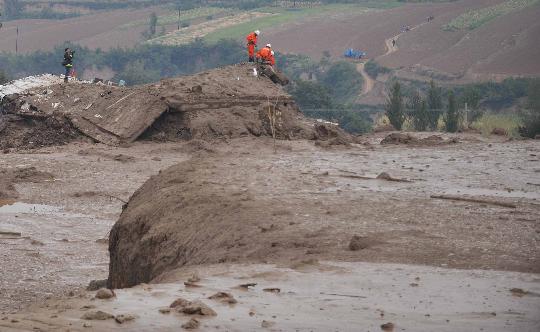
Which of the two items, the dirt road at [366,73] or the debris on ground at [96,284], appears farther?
the dirt road at [366,73]

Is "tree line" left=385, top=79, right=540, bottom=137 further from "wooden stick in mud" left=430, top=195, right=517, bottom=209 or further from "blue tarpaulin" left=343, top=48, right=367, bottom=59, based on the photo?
"blue tarpaulin" left=343, top=48, right=367, bottom=59

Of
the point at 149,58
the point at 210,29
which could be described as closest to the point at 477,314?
the point at 149,58

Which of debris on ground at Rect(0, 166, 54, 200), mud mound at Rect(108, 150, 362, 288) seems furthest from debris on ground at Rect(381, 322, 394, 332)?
debris on ground at Rect(0, 166, 54, 200)

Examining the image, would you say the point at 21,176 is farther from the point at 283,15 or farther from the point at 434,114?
the point at 283,15

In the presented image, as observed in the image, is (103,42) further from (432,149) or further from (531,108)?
(432,149)

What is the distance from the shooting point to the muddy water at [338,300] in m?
10.2

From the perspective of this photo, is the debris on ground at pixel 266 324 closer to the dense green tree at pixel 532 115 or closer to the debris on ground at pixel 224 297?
the debris on ground at pixel 224 297

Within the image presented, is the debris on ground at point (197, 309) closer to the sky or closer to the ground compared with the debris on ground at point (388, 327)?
closer to the sky

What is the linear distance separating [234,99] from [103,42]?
117 meters

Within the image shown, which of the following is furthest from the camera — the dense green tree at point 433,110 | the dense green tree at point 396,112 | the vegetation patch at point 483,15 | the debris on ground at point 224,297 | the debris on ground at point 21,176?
the vegetation patch at point 483,15

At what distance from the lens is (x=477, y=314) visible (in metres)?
10.6

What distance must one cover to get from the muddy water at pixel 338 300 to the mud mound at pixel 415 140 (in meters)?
15.6

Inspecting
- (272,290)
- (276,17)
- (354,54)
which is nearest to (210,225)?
(272,290)

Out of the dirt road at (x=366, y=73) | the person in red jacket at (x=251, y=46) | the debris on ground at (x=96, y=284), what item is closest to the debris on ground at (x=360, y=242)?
the debris on ground at (x=96, y=284)
